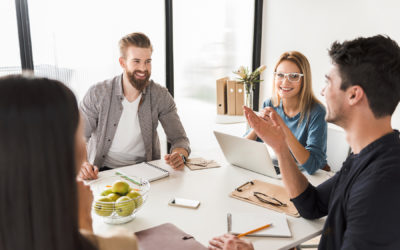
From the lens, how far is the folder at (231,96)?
2873mm

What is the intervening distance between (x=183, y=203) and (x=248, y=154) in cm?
50

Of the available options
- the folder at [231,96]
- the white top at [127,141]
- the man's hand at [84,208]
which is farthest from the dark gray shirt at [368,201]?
the folder at [231,96]

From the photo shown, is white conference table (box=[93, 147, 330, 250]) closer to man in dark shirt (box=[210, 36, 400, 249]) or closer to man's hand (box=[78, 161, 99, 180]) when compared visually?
man in dark shirt (box=[210, 36, 400, 249])

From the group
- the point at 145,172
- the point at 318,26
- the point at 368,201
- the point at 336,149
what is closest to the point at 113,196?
the point at 145,172

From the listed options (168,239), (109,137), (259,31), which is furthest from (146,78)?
(259,31)

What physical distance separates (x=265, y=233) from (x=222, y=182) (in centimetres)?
48

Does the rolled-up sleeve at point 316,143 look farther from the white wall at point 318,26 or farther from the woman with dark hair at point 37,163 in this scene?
the woman with dark hair at point 37,163

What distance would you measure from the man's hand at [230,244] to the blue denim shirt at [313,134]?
81 centimetres

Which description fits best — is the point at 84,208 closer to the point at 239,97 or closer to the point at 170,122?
the point at 170,122

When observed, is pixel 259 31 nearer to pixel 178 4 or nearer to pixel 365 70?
pixel 178 4

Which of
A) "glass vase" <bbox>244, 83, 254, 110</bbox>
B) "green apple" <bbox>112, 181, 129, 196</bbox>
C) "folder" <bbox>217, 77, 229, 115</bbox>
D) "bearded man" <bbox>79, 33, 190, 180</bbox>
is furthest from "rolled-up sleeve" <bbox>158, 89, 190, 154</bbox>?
"green apple" <bbox>112, 181, 129, 196</bbox>

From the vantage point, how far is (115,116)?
2.25 meters

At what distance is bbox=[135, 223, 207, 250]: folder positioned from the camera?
113 cm

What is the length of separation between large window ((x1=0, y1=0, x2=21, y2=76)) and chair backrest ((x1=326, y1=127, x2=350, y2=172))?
2.32 metres
